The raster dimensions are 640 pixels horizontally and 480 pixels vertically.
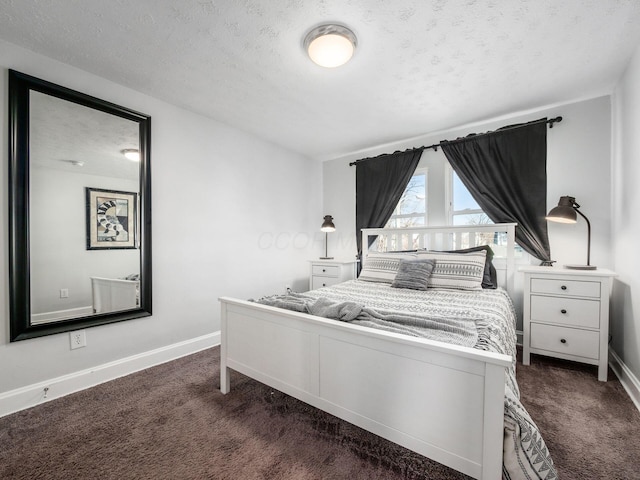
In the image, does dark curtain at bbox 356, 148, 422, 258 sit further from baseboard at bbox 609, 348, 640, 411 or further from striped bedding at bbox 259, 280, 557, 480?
baseboard at bbox 609, 348, 640, 411

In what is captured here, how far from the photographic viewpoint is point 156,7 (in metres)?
1.51

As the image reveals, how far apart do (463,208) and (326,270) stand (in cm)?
179

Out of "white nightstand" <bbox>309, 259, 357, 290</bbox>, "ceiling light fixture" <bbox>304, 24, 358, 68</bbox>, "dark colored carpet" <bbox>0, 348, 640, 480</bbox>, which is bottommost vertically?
"dark colored carpet" <bbox>0, 348, 640, 480</bbox>

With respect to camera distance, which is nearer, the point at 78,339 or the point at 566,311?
the point at 78,339

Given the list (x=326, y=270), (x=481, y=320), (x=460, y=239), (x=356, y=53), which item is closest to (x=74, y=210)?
(x=356, y=53)

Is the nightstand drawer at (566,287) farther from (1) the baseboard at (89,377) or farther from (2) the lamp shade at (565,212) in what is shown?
(1) the baseboard at (89,377)

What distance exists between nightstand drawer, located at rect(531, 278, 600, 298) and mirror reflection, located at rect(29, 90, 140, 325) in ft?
11.0

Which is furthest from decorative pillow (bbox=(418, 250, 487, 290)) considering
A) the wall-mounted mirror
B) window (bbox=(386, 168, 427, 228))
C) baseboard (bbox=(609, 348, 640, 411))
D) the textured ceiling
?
the wall-mounted mirror

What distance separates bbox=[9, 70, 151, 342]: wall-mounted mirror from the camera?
1.80 metres

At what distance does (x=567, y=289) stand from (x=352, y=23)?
2.48 meters

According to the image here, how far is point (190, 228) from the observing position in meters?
2.73

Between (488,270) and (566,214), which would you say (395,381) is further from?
(566,214)

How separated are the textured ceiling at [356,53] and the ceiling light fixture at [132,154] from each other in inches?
20.5

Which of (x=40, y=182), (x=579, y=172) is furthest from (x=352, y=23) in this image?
(x=579, y=172)
